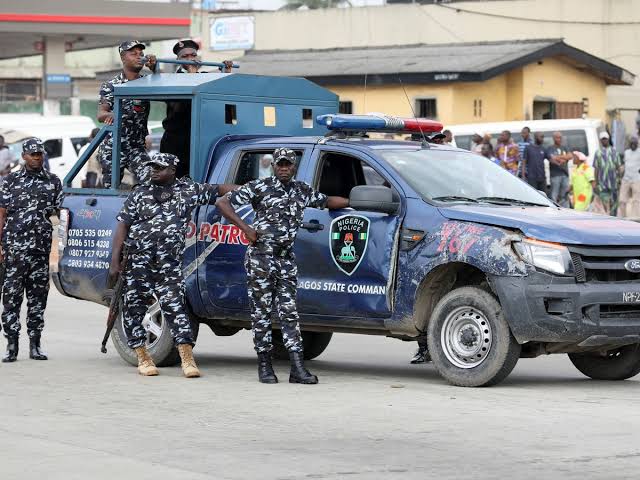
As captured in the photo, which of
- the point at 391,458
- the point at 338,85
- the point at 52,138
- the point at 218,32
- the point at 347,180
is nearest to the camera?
the point at 391,458

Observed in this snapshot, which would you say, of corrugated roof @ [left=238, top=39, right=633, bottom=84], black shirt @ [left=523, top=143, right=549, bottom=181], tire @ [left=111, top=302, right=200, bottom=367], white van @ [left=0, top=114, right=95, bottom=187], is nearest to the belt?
tire @ [left=111, top=302, right=200, bottom=367]

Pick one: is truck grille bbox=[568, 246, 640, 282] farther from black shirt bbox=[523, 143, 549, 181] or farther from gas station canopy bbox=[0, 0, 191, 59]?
gas station canopy bbox=[0, 0, 191, 59]

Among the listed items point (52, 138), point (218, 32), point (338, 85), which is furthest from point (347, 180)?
point (218, 32)

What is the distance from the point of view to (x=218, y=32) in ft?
162

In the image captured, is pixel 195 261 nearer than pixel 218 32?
Yes

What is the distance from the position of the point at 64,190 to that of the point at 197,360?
6.19 ft

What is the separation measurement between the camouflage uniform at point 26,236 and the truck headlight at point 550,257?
14.3 feet

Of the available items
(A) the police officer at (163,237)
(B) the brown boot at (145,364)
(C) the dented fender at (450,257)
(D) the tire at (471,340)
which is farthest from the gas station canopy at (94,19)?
(D) the tire at (471,340)

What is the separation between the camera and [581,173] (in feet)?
91.6

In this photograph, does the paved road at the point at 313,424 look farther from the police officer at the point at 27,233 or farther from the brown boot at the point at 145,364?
the police officer at the point at 27,233

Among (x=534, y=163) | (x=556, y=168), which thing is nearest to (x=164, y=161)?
(x=534, y=163)

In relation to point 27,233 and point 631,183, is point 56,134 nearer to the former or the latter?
point 631,183

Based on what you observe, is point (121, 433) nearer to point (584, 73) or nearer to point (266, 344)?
point (266, 344)

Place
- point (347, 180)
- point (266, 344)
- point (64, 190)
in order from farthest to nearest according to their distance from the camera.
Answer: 1. point (64, 190)
2. point (347, 180)
3. point (266, 344)
